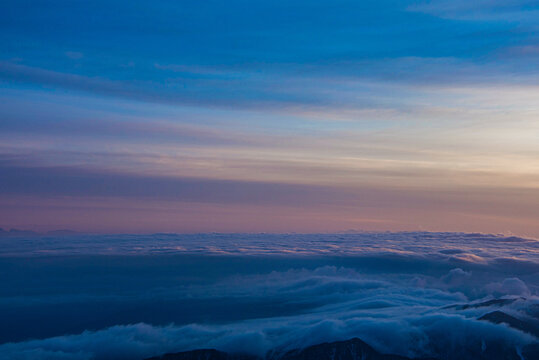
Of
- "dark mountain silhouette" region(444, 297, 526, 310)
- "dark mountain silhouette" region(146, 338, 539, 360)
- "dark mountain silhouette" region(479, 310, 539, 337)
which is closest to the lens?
"dark mountain silhouette" region(146, 338, 539, 360)

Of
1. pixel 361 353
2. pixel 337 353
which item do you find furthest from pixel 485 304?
pixel 337 353

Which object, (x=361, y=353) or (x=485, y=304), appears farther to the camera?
(x=485, y=304)

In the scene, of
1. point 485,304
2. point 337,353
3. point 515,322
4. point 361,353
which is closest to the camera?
point 337,353

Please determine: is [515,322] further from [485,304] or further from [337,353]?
[337,353]

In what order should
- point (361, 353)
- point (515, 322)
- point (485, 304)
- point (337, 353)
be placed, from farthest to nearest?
point (485, 304) < point (515, 322) < point (361, 353) < point (337, 353)

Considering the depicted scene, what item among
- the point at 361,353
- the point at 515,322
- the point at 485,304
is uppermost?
the point at 485,304

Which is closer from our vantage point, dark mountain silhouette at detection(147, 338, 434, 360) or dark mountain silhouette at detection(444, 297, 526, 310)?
dark mountain silhouette at detection(147, 338, 434, 360)

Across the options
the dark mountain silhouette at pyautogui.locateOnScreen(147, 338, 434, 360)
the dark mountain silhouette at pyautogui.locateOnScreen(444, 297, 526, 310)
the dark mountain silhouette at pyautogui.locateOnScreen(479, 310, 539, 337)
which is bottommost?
the dark mountain silhouette at pyautogui.locateOnScreen(147, 338, 434, 360)

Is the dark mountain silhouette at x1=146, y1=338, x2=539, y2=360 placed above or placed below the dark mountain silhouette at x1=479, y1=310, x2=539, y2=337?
below

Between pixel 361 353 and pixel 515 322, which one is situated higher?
pixel 515 322

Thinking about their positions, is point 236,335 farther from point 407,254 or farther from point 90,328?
point 407,254

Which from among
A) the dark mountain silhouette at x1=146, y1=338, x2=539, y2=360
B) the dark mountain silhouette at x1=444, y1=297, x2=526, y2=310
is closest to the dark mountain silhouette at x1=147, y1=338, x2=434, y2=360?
the dark mountain silhouette at x1=146, y1=338, x2=539, y2=360

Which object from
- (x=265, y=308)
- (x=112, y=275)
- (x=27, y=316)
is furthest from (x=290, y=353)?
(x=112, y=275)

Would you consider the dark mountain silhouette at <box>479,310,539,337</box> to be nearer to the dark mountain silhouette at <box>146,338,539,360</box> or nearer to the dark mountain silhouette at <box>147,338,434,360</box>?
the dark mountain silhouette at <box>146,338,539,360</box>
